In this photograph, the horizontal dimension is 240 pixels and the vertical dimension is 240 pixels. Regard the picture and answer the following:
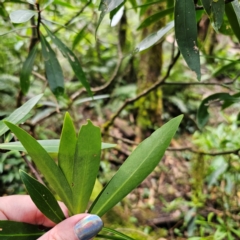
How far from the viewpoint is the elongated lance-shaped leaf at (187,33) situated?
52cm

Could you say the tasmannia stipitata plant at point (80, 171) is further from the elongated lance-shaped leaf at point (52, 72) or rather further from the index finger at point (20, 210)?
the elongated lance-shaped leaf at point (52, 72)

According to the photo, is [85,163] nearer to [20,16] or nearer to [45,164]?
[45,164]

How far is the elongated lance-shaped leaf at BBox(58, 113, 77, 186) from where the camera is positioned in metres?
0.41

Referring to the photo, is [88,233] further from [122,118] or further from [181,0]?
[122,118]

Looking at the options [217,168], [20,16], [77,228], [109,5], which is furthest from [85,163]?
[217,168]

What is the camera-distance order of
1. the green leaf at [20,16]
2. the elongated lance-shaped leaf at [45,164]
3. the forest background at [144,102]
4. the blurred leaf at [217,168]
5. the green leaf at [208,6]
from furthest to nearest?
1. the blurred leaf at [217,168]
2. the forest background at [144,102]
3. the green leaf at [20,16]
4. the green leaf at [208,6]
5. the elongated lance-shaped leaf at [45,164]

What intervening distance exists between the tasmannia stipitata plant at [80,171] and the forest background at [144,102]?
20 centimetres

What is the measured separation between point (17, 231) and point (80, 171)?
161mm

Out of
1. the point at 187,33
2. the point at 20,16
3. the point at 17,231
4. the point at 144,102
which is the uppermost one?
the point at 20,16

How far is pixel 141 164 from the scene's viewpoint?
453 mm

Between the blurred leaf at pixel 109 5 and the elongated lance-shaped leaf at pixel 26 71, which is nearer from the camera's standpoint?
the blurred leaf at pixel 109 5

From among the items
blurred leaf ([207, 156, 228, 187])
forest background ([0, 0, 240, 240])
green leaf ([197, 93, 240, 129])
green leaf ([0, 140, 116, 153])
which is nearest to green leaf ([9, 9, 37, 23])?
forest background ([0, 0, 240, 240])

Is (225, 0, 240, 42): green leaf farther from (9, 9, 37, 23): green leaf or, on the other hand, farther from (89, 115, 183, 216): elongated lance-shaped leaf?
(9, 9, 37, 23): green leaf

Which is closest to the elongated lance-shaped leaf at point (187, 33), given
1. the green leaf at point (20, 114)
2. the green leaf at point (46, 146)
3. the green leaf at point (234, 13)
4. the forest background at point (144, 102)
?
the forest background at point (144, 102)
